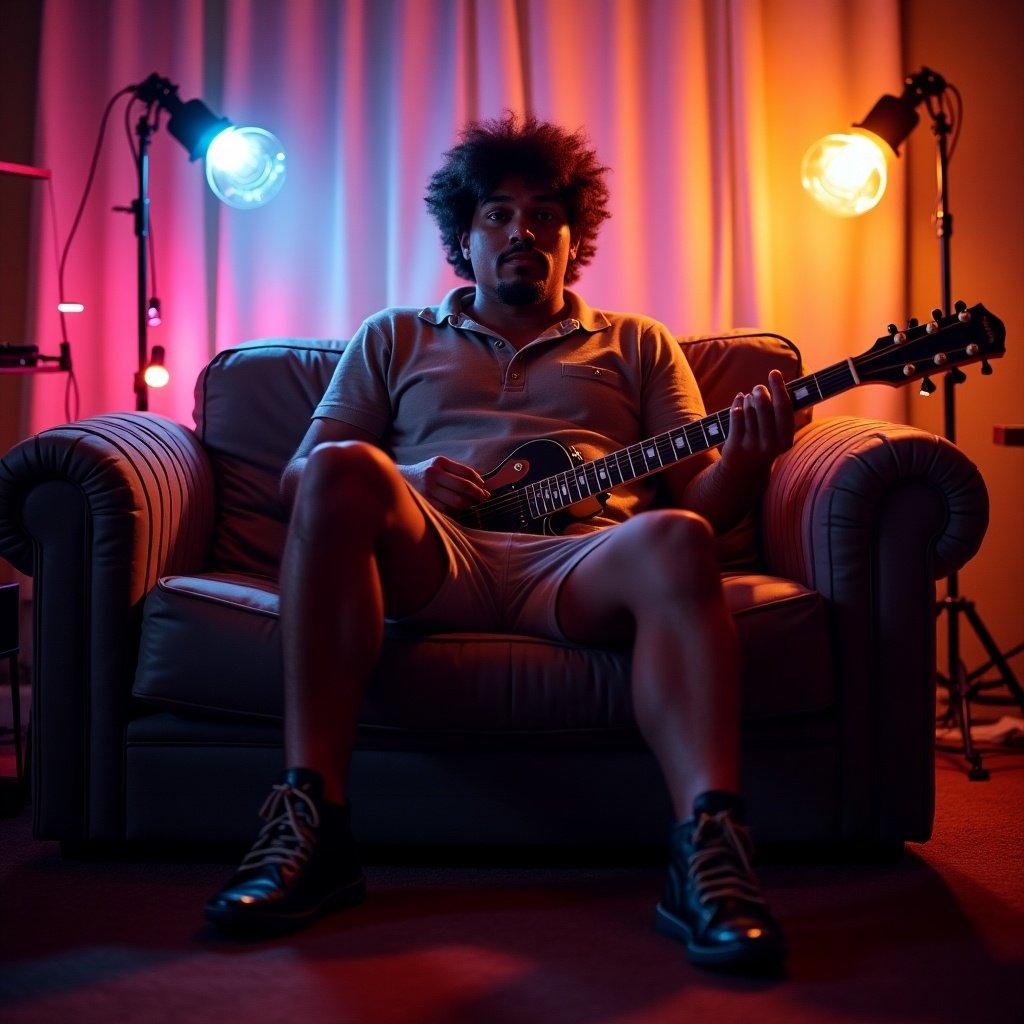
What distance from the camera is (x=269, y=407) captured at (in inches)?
86.6

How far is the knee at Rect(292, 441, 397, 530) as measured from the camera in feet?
4.74

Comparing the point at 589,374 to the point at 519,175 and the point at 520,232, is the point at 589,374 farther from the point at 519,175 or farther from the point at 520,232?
the point at 519,175

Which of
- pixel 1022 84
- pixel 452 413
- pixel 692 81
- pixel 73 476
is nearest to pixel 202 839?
pixel 73 476

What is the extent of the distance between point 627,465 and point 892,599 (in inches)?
17.7

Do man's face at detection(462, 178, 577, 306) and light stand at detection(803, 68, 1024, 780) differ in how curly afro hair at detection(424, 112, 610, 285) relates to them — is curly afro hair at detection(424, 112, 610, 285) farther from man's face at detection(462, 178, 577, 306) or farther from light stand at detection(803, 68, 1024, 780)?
light stand at detection(803, 68, 1024, 780)

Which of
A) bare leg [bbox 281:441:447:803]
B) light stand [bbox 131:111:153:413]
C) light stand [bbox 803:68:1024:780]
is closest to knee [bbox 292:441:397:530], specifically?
bare leg [bbox 281:441:447:803]

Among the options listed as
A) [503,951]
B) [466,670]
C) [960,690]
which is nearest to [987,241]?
[960,690]

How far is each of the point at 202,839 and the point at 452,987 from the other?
610 mm

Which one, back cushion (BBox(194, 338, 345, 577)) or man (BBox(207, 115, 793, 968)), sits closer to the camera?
→ man (BBox(207, 115, 793, 968))

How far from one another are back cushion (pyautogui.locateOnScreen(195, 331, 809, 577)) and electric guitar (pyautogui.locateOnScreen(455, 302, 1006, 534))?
33 centimetres

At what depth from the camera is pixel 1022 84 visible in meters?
2.95

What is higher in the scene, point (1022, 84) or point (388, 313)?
point (1022, 84)

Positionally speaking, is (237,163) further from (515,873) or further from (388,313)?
(515,873)

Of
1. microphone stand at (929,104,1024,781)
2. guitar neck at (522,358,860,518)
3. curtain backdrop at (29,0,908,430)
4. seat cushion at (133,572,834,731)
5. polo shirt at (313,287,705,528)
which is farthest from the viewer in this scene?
curtain backdrop at (29,0,908,430)
